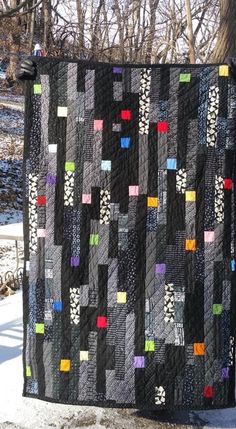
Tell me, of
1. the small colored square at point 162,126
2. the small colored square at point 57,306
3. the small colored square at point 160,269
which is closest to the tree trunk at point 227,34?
the small colored square at point 162,126

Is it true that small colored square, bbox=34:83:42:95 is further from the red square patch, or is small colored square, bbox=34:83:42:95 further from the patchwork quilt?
the red square patch

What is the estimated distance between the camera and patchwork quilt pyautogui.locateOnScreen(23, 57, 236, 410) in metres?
2.11

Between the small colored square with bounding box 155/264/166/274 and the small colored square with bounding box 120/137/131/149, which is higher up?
the small colored square with bounding box 120/137/131/149

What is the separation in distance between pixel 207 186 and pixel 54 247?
71cm

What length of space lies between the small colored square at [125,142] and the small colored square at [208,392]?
3.69 ft

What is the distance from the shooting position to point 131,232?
215 centimetres

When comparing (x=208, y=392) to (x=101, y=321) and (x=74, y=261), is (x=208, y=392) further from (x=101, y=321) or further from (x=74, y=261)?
(x=74, y=261)

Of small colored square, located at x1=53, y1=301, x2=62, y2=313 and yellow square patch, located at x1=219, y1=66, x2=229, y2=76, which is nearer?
yellow square patch, located at x1=219, y1=66, x2=229, y2=76

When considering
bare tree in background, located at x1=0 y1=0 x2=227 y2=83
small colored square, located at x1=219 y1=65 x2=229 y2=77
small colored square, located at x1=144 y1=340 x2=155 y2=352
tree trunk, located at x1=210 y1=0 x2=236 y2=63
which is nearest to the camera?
small colored square, located at x1=219 y1=65 x2=229 y2=77

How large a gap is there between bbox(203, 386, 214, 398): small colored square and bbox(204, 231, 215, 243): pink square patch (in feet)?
2.17

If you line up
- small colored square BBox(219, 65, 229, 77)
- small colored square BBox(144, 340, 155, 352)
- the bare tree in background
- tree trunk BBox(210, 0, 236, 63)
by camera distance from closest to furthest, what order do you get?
small colored square BBox(219, 65, 229, 77)
small colored square BBox(144, 340, 155, 352)
tree trunk BBox(210, 0, 236, 63)
the bare tree in background

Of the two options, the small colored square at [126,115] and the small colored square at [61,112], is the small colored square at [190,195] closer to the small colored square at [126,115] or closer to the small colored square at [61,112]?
the small colored square at [126,115]

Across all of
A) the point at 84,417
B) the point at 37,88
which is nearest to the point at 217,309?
the point at 84,417

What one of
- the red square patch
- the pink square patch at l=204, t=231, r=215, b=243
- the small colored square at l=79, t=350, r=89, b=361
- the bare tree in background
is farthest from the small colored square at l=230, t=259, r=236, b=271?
the bare tree in background
